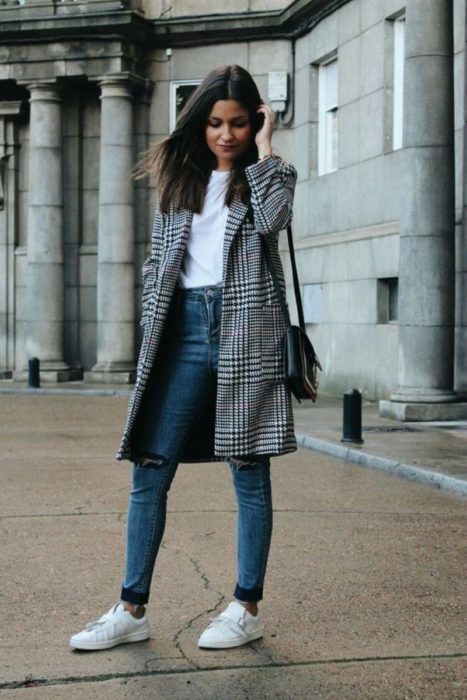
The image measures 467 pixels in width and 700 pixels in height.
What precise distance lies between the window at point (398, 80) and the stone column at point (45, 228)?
24.0ft

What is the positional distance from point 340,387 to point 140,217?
228 inches

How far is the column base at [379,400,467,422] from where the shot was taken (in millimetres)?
15172

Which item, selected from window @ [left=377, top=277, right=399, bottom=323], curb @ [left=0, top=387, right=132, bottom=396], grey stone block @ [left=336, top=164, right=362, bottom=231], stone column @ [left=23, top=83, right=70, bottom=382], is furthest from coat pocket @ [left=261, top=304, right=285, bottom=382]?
stone column @ [left=23, top=83, right=70, bottom=382]

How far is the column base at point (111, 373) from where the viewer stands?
74.7 ft

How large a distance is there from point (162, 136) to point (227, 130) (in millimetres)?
18589

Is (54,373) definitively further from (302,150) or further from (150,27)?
(150,27)

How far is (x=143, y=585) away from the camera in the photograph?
5.02 meters

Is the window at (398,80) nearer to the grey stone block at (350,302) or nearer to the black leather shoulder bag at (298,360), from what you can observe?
the grey stone block at (350,302)

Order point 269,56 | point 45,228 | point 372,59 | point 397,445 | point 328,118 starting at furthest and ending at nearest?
point 45,228 < point 269,56 < point 328,118 < point 372,59 < point 397,445

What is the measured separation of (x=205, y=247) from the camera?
198 inches

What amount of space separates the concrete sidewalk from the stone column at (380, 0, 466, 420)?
579mm

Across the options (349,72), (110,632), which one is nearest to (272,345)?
(110,632)

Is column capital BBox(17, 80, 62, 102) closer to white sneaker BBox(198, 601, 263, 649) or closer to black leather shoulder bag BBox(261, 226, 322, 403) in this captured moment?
black leather shoulder bag BBox(261, 226, 322, 403)

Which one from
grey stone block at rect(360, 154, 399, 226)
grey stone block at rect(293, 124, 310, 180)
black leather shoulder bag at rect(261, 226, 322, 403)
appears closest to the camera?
black leather shoulder bag at rect(261, 226, 322, 403)
